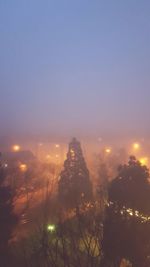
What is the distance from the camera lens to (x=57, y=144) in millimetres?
119125

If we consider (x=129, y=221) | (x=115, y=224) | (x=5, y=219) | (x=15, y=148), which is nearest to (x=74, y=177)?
(x=5, y=219)

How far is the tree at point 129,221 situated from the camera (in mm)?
16547

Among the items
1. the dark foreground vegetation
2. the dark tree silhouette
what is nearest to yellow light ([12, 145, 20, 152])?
the dark foreground vegetation

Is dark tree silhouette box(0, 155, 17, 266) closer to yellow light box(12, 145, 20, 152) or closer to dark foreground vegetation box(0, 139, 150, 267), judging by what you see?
dark foreground vegetation box(0, 139, 150, 267)

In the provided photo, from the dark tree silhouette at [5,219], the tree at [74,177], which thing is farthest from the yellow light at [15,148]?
the dark tree silhouette at [5,219]

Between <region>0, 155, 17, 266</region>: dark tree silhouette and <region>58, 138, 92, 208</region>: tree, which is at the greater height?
<region>58, 138, 92, 208</region>: tree

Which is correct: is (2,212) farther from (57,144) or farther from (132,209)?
(57,144)

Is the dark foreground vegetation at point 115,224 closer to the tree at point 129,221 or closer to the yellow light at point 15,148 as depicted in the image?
the tree at point 129,221

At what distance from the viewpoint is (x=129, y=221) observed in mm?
17609

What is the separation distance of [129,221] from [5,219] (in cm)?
798

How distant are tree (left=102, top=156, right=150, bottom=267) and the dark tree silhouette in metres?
6.58

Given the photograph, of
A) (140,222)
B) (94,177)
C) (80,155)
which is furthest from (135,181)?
(94,177)

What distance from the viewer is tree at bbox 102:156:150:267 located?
54.3 ft

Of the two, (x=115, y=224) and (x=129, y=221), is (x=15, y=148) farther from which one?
(x=115, y=224)
